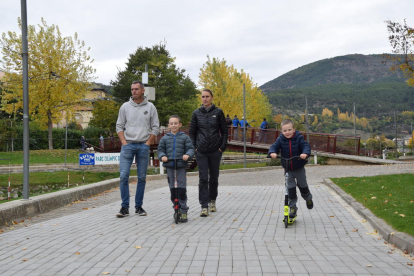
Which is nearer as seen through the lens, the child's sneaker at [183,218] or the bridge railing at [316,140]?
the child's sneaker at [183,218]

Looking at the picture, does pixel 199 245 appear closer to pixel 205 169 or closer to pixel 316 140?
pixel 205 169

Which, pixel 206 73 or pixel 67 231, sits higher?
pixel 206 73

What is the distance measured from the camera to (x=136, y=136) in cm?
773

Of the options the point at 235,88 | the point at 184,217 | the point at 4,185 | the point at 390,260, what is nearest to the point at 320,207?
the point at 184,217

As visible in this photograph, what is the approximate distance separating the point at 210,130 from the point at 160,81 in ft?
163

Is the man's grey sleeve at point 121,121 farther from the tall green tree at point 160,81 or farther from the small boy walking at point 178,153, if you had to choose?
the tall green tree at point 160,81

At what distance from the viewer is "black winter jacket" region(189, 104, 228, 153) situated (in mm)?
7816

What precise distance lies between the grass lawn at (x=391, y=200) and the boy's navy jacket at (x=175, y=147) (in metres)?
3.00

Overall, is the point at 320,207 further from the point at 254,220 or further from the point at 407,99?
the point at 407,99

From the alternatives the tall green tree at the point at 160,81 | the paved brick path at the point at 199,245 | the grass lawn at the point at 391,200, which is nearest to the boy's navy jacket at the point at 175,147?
the paved brick path at the point at 199,245

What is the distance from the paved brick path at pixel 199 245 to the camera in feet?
14.1

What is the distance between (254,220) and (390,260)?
2.90 metres

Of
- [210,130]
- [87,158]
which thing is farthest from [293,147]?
[87,158]

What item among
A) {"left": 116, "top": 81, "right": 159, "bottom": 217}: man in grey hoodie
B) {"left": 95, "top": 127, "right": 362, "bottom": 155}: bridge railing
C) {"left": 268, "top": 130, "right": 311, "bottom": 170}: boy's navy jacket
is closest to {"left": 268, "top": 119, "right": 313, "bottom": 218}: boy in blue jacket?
{"left": 268, "top": 130, "right": 311, "bottom": 170}: boy's navy jacket
